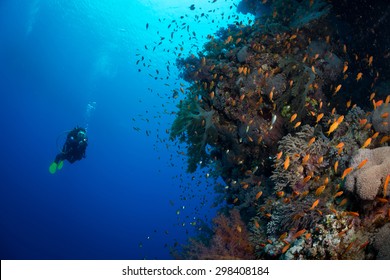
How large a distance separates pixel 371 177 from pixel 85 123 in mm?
94748

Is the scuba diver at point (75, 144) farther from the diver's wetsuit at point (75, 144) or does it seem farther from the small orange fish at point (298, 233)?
the small orange fish at point (298, 233)

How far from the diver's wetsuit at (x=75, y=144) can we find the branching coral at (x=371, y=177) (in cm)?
1438

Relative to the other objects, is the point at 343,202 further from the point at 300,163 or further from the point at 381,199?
the point at 300,163

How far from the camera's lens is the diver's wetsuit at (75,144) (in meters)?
15.5

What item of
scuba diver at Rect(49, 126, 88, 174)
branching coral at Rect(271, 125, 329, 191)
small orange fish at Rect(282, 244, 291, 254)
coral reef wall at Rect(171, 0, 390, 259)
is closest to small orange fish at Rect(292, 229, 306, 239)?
coral reef wall at Rect(171, 0, 390, 259)

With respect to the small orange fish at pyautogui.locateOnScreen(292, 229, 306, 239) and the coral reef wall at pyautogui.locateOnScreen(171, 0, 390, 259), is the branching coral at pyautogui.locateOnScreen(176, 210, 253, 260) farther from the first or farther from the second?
the small orange fish at pyautogui.locateOnScreen(292, 229, 306, 239)

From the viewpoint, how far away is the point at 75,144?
51.2ft

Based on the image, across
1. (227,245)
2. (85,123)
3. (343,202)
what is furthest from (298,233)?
(85,123)

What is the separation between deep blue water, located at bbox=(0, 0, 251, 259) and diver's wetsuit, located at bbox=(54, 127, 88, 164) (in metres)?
9.74

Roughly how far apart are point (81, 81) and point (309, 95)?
250 feet

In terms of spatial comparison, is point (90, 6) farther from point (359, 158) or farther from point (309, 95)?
point (359, 158)

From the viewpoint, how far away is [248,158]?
8.26m

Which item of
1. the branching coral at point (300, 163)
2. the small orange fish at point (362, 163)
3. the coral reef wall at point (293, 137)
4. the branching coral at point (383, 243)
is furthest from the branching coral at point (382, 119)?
the branching coral at point (383, 243)
